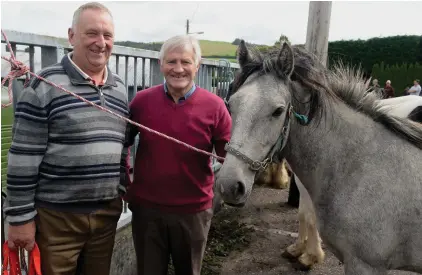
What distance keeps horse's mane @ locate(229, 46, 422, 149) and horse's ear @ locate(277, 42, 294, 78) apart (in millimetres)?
27

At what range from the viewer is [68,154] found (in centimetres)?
169

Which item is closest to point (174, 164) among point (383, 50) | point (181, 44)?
point (181, 44)

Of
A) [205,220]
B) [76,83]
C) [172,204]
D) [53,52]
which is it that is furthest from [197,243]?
[53,52]

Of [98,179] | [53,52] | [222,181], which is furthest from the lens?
[53,52]

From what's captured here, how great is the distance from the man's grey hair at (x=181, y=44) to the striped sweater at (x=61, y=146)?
0.40m

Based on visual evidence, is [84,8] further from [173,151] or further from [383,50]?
[383,50]

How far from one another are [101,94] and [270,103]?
35.3 inches

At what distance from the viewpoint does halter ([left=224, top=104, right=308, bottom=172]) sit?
5.55 ft

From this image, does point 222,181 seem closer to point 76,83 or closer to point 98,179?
point 98,179

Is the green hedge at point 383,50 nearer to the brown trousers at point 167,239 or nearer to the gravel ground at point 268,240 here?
the gravel ground at point 268,240

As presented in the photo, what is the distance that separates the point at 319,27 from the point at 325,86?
2476 mm

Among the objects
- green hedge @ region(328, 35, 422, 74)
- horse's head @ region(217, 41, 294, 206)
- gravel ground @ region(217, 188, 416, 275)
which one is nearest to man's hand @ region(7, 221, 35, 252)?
horse's head @ region(217, 41, 294, 206)

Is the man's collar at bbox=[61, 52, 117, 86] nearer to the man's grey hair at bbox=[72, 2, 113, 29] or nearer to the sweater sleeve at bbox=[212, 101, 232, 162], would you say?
the man's grey hair at bbox=[72, 2, 113, 29]

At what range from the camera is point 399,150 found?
200cm
